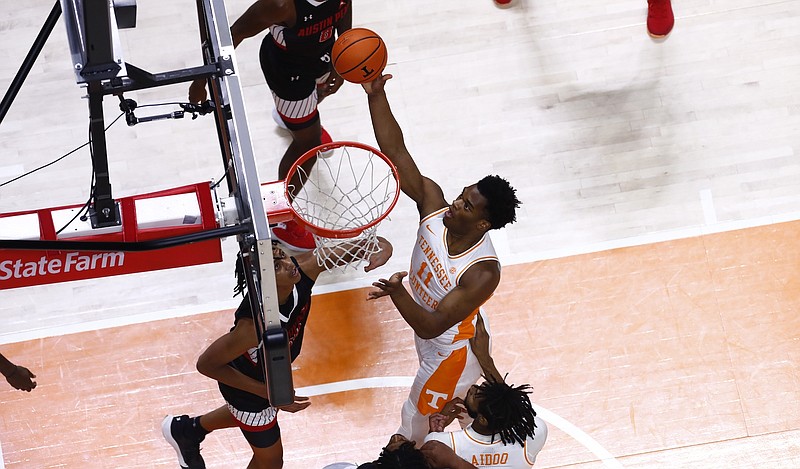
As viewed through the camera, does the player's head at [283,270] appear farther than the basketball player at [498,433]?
Answer: No

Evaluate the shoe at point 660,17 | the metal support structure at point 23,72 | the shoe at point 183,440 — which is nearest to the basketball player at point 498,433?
the shoe at point 183,440

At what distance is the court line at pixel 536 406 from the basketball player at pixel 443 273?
0.55 m

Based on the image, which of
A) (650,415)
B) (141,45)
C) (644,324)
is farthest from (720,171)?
(141,45)

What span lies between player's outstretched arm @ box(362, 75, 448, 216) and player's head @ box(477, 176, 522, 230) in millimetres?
426

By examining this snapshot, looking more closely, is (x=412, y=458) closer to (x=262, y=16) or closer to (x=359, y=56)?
(x=359, y=56)

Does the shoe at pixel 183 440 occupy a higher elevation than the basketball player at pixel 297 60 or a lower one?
lower

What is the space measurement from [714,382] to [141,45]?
4366 millimetres

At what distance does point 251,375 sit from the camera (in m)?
4.64

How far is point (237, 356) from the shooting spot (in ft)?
14.4

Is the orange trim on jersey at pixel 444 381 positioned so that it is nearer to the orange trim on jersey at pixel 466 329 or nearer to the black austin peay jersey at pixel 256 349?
the orange trim on jersey at pixel 466 329

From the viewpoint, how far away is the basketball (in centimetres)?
470

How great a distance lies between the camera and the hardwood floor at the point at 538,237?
18.0 ft

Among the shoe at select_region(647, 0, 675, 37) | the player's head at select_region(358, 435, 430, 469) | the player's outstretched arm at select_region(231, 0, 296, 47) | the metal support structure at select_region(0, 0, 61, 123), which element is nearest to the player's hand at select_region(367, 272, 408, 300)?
the player's head at select_region(358, 435, 430, 469)

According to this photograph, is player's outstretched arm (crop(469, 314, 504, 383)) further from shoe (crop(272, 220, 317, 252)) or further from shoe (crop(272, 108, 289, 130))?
shoe (crop(272, 108, 289, 130))
